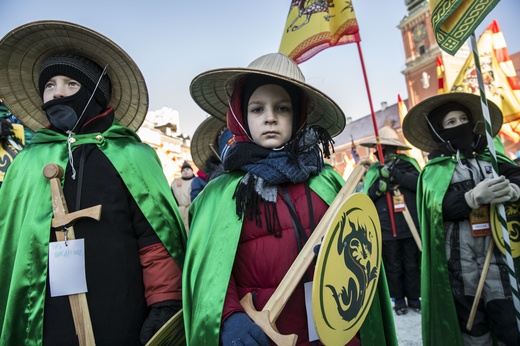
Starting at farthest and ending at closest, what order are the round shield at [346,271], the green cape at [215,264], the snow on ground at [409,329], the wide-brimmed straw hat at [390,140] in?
1. the wide-brimmed straw hat at [390,140]
2. the snow on ground at [409,329]
3. the green cape at [215,264]
4. the round shield at [346,271]

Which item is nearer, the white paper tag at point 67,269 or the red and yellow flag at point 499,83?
the white paper tag at point 67,269

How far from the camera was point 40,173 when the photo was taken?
1.79 m

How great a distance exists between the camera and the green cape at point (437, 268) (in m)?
2.68

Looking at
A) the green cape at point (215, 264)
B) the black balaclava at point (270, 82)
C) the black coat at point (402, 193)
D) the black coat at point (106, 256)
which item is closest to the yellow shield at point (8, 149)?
the black coat at point (106, 256)

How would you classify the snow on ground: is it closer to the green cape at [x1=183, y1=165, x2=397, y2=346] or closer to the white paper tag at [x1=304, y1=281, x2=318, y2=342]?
the green cape at [x1=183, y1=165, x2=397, y2=346]

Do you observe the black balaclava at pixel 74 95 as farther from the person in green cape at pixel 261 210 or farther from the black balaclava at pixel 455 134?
the black balaclava at pixel 455 134

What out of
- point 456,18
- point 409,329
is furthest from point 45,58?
point 409,329

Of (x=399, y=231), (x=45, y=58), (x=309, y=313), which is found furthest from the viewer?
(x=399, y=231)

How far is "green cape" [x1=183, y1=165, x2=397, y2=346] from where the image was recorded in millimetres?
1487

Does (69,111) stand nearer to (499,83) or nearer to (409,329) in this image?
(409,329)

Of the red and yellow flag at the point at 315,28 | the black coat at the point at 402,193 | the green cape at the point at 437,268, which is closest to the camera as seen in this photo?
the green cape at the point at 437,268

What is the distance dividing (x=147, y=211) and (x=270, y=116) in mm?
760

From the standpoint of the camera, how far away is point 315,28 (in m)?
4.02

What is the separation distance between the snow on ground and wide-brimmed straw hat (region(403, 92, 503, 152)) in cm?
190
